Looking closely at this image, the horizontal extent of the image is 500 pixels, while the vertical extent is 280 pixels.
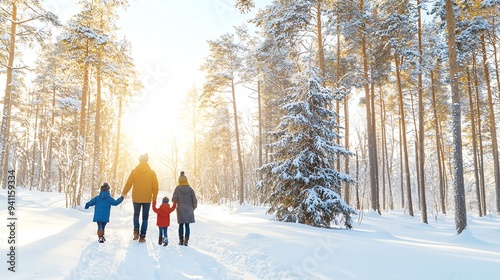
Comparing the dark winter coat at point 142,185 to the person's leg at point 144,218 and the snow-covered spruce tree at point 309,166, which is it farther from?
the snow-covered spruce tree at point 309,166

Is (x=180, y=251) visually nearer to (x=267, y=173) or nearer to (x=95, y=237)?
(x=95, y=237)

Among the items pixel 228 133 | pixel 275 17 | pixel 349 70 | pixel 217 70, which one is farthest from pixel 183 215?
pixel 228 133

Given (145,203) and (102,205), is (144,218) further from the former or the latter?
(102,205)

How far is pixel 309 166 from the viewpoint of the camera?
32.7 ft

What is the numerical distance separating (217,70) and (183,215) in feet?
61.7

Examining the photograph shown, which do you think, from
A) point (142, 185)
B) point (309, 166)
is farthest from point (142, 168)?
point (309, 166)

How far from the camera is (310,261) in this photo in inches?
204

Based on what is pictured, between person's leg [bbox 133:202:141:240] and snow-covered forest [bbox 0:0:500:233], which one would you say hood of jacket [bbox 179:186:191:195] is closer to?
person's leg [bbox 133:202:141:240]

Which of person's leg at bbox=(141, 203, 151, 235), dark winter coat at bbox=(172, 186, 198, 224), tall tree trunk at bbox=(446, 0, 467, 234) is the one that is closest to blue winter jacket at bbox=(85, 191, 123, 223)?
person's leg at bbox=(141, 203, 151, 235)

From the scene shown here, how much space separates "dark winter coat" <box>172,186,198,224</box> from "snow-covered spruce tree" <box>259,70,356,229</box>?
10.3 ft

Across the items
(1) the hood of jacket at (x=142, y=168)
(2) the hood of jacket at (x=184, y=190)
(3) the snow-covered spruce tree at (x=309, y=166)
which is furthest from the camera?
(3) the snow-covered spruce tree at (x=309, y=166)

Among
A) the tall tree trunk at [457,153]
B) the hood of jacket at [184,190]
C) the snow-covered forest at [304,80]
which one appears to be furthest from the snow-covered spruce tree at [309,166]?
the tall tree trunk at [457,153]

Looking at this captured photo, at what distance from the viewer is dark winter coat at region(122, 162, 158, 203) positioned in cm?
732

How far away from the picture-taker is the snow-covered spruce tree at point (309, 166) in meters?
9.43
